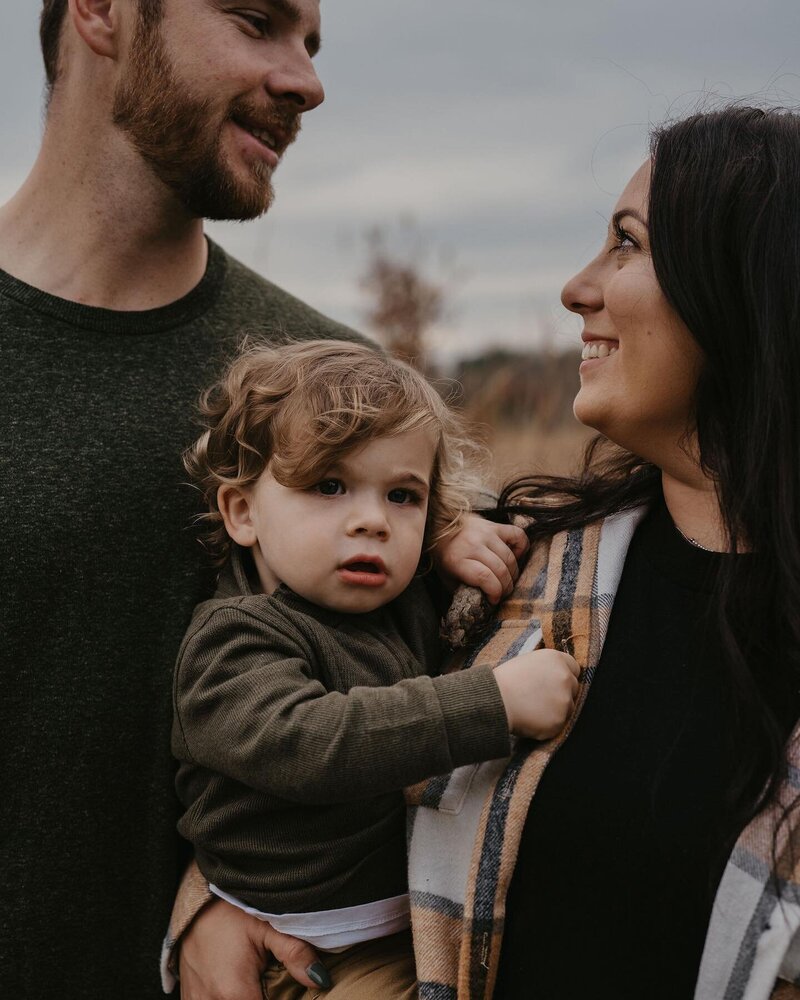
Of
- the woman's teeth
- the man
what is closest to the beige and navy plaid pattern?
the man

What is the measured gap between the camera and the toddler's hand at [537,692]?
1.67m

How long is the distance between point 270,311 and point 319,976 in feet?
4.98

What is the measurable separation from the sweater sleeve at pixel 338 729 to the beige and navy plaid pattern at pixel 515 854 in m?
0.15

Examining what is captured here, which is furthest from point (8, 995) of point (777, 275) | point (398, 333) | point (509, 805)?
point (398, 333)

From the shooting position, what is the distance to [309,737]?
1602mm

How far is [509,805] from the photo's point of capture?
1699 mm

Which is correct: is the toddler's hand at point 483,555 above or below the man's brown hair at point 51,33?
below

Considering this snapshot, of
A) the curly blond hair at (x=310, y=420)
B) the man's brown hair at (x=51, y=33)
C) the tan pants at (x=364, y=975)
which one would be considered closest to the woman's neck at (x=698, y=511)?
the curly blond hair at (x=310, y=420)

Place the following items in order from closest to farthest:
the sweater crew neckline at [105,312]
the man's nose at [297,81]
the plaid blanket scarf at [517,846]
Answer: the plaid blanket scarf at [517,846] → the sweater crew neckline at [105,312] → the man's nose at [297,81]

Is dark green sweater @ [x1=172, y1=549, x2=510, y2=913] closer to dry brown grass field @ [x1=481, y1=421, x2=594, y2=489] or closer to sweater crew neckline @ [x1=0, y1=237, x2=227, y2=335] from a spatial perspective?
sweater crew neckline @ [x1=0, y1=237, x2=227, y2=335]

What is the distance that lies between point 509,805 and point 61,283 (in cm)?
142

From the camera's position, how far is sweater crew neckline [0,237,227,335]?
7.08 feet

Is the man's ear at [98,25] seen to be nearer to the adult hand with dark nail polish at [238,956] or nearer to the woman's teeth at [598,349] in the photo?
the woman's teeth at [598,349]

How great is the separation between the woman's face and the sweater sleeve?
54cm
